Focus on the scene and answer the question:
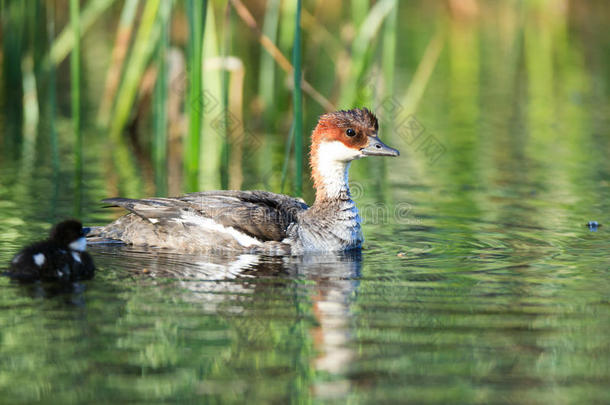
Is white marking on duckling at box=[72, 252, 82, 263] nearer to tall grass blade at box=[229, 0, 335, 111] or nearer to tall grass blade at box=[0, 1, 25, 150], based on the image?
tall grass blade at box=[229, 0, 335, 111]

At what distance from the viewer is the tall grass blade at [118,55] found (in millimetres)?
12502

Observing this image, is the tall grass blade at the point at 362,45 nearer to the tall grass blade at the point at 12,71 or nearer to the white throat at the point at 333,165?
the white throat at the point at 333,165

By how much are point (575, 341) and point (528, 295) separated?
1095mm

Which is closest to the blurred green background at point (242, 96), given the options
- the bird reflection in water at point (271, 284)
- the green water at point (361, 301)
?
the green water at point (361, 301)

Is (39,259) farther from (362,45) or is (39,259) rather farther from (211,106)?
(211,106)

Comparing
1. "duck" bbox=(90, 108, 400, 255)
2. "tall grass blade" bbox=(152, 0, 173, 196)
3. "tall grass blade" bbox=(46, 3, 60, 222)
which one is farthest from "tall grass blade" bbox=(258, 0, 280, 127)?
"duck" bbox=(90, 108, 400, 255)

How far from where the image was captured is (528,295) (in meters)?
7.17

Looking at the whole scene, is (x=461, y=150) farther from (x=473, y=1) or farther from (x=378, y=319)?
(x=473, y=1)

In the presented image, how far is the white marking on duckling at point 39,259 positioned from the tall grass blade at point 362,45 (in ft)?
16.2

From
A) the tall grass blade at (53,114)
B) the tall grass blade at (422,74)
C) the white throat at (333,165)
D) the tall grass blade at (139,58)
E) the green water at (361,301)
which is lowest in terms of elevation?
the green water at (361,301)

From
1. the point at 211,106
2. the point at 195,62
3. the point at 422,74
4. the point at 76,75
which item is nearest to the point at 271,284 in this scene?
the point at 195,62

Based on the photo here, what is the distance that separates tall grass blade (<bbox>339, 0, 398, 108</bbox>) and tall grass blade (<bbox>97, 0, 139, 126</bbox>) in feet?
8.85

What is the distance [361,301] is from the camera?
7.02 meters

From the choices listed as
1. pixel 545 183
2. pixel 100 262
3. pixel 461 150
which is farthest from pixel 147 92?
pixel 100 262
